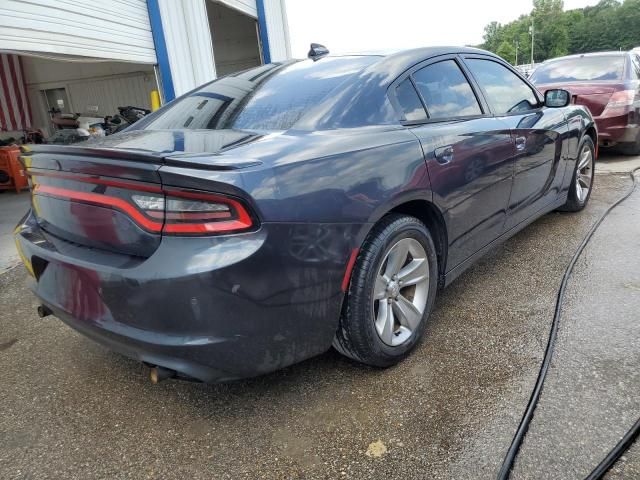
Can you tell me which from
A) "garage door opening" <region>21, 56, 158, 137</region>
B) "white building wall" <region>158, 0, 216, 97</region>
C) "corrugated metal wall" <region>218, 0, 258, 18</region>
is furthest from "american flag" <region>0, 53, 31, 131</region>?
"white building wall" <region>158, 0, 216, 97</region>

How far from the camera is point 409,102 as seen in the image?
2.50 meters

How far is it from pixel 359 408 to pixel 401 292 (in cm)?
62

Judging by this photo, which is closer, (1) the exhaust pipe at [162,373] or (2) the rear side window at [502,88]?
(1) the exhaust pipe at [162,373]

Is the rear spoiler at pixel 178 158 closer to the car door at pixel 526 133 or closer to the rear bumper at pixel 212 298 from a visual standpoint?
the rear bumper at pixel 212 298

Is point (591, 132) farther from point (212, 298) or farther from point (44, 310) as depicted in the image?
point (44, 310)

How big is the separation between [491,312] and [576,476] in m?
1.27

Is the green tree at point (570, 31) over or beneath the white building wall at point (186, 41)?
over

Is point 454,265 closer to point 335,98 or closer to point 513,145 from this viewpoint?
point 513,145

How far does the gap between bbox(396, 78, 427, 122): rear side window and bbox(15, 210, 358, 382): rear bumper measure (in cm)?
86

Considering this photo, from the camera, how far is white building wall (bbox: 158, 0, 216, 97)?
323 inches

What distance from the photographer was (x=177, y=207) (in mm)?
1653

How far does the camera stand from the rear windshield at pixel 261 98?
2.29 m

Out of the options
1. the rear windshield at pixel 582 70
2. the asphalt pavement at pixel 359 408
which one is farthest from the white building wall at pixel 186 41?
the asphalt pavement at pixel 359 408

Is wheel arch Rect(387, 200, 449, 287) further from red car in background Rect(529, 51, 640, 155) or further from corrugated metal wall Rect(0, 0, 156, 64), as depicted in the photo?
red car in background Rect(529, 51, 640, 155)
